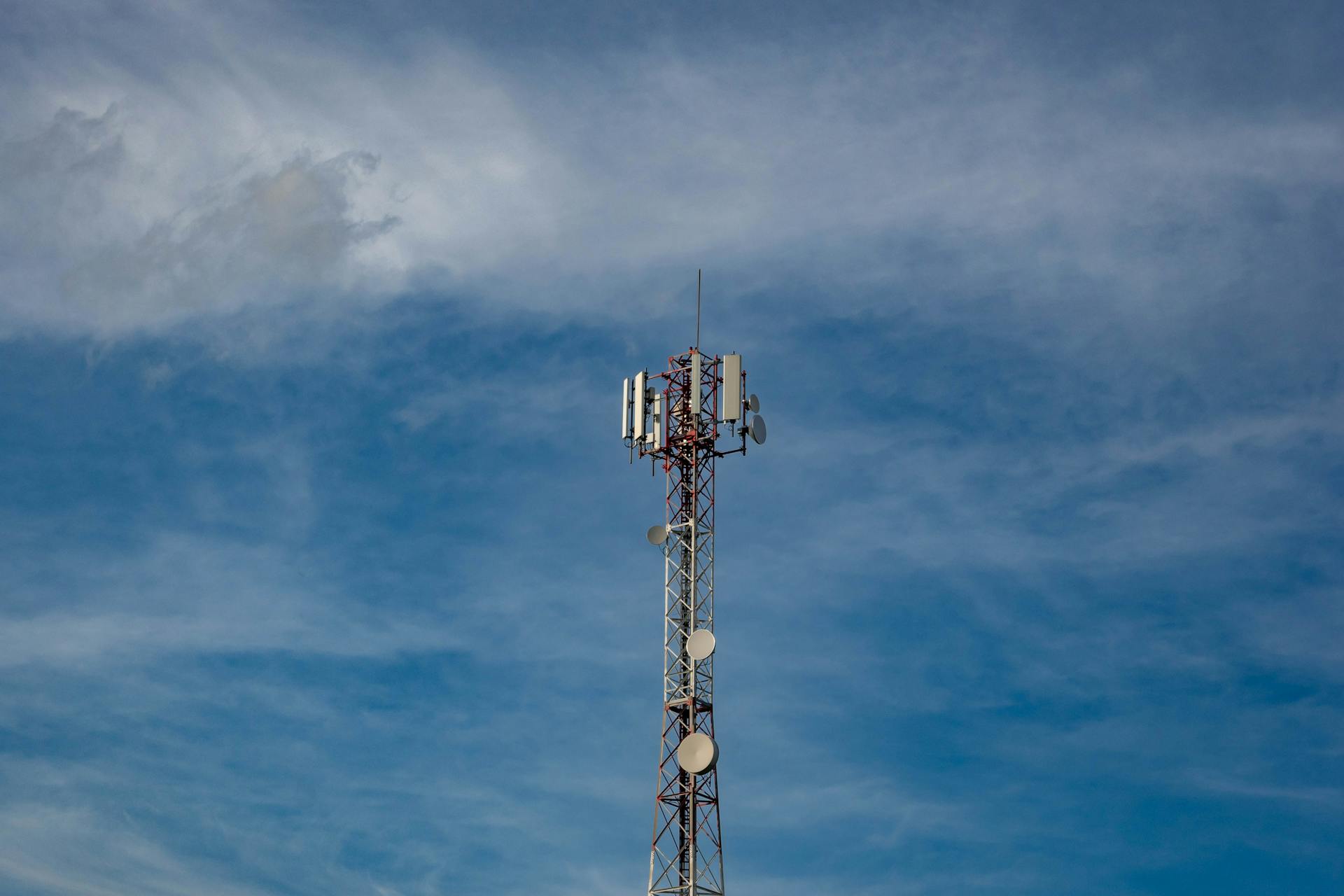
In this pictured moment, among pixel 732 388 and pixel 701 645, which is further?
pixel 732 388

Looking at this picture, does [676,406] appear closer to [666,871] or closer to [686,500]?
[686,500]

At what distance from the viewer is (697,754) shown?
300ft

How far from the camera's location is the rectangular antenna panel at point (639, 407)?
98562 millimetres

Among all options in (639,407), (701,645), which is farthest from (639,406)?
(701,645)

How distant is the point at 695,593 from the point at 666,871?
42.2 feet

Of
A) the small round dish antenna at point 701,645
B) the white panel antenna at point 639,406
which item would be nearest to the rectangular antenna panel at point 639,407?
the white panel antenna at point 639,406

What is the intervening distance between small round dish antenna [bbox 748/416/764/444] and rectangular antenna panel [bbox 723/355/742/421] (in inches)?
36.9

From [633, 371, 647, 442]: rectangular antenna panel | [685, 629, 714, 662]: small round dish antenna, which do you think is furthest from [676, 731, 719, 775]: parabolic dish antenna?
[633, 371, 647, 442]: rectangular antenna panel

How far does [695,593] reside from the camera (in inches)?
3748

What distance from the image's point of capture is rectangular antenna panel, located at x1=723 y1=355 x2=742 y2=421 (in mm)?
96875

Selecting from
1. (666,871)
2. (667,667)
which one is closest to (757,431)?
(667,667)

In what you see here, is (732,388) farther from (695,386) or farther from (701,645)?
(701,645)

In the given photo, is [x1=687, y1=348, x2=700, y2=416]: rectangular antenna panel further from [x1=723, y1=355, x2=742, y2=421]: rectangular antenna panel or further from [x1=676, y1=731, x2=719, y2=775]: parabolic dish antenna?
[x1=676, y1=731, x2=719, y2=775]: parabolic dish antenna

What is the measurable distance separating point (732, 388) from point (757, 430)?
2608 millimetres
